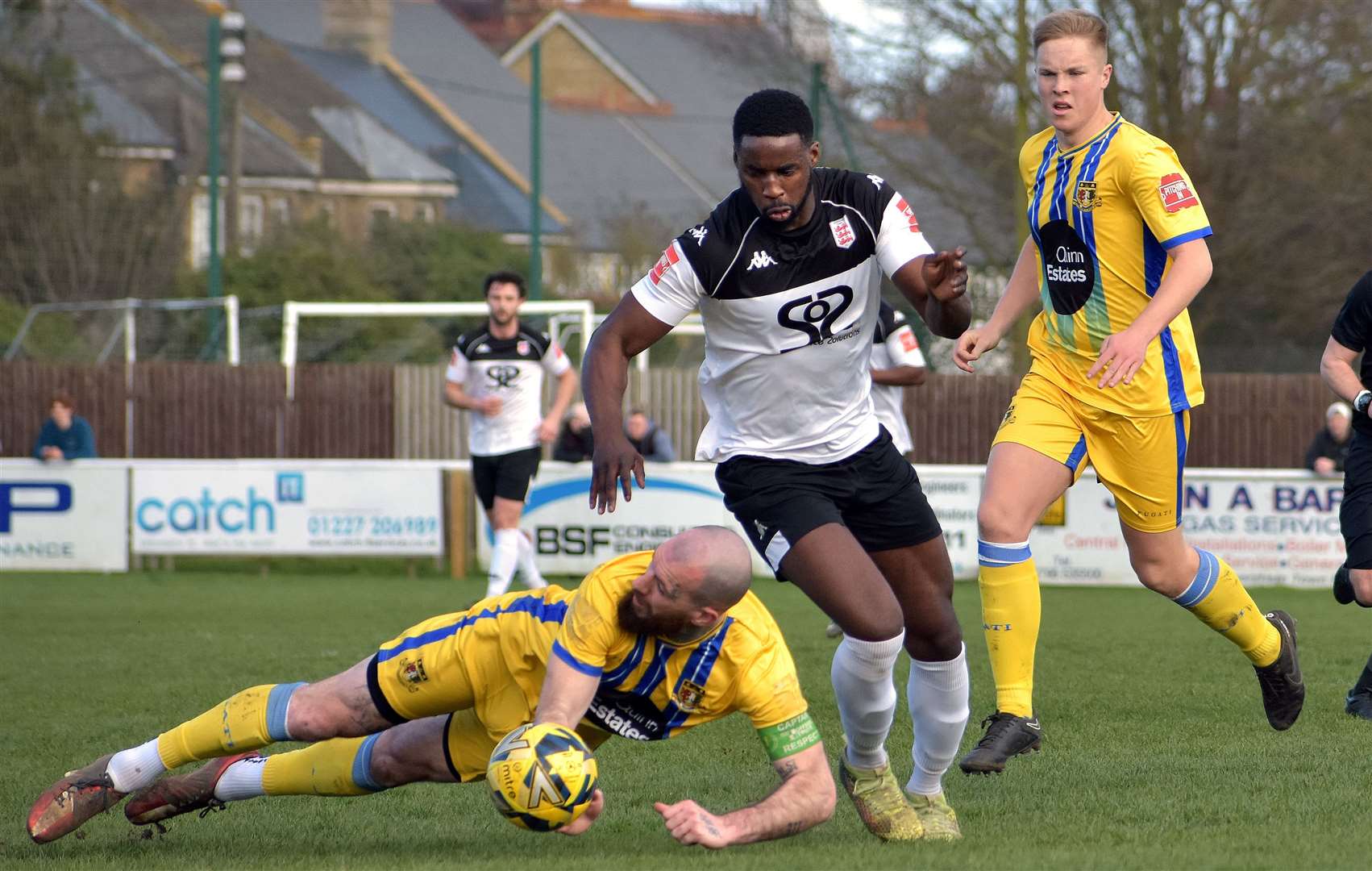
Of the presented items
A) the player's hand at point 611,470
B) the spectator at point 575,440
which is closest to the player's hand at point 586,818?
the player's hand at point 611,470

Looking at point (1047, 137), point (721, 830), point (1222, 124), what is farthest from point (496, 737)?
point (1222, 124)

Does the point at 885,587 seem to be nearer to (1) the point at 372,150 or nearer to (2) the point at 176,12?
(1) the point at 372,150

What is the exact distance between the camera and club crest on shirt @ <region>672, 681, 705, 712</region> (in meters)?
4.98

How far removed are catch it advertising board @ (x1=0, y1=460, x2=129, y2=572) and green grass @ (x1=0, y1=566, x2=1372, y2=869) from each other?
5059mm

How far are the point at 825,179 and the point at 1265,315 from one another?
2471 centimetres

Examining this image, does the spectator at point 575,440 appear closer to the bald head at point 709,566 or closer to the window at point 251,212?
the bald head at point 709,566

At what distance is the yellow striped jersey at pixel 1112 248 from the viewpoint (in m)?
5.92

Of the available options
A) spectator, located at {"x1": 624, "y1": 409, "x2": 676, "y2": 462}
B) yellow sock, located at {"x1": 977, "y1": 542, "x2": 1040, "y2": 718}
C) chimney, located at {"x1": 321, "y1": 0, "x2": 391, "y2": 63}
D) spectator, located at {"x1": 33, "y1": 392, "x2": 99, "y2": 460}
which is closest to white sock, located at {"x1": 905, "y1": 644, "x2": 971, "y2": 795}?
yellow sock, located at {"x1": 977, "y1": 542, "x2": 1040, "y2": 718}

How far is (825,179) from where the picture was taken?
5.48 metres

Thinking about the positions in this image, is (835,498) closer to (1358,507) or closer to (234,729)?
(234,729)

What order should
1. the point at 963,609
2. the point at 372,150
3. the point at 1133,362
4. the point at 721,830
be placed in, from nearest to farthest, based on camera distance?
the point at 721,830 < the point at 1133,362 < the point at 963,609 < the point at 372,150

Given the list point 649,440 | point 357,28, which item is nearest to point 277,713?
point 649,440

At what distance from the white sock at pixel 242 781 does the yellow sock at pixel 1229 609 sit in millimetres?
3290

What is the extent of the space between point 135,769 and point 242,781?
0.34 m
